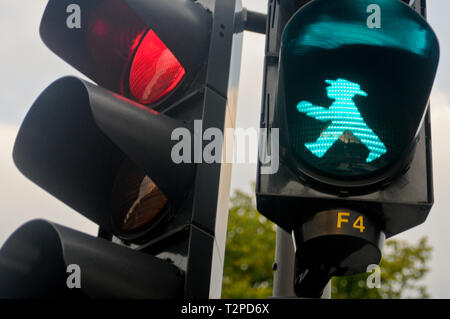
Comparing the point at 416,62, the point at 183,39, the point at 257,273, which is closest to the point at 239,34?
the point at 183,39

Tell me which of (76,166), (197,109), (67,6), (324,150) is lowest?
(324,150)

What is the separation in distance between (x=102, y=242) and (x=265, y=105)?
0.65 metres

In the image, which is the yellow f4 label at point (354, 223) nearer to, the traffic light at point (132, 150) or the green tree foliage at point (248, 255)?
the traffic light at point (132, 150)

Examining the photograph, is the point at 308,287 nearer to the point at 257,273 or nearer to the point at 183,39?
the point at 183,39

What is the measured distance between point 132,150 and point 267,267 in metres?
15.8

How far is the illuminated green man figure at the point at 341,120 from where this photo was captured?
6.36 ft

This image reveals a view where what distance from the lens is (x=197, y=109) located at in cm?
253

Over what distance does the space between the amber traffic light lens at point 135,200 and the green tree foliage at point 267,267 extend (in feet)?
44.0

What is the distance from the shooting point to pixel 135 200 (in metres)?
2.66

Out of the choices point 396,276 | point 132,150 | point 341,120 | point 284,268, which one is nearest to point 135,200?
point 132,150

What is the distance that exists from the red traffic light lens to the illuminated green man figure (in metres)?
0.85

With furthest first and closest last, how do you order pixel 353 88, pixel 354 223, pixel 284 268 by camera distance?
pixel 284 268, pixel 353 88, pixel 354 223

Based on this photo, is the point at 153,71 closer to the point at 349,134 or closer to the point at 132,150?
the point at 132,150
